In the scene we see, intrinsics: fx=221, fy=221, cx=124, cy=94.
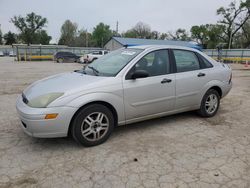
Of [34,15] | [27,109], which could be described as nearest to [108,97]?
[27,109]

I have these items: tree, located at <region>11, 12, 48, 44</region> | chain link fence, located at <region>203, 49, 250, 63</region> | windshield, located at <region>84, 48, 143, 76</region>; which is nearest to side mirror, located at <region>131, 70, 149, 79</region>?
windshield, located at <region>84, 48, 143, 76</region>

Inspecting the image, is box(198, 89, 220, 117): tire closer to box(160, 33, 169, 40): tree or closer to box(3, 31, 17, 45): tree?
box(160, 33, 169, 40): tree

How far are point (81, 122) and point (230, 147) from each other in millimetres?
2271

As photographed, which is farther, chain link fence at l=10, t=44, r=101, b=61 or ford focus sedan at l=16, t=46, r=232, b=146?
chain link fence at l=10, t=44, r=101, b=61

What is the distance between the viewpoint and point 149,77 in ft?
12.2

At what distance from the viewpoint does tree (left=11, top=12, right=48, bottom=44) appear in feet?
194

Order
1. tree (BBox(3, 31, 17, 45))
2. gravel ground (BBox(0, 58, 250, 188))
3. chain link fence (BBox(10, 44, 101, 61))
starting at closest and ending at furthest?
1. gravel ground (BBox(0, 58, 250, 188))
2. chain link fence (BBox(10, 44, 101, 61))
3. tree (BBox(3, 31, 17, 45))

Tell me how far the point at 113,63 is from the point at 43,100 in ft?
4.64

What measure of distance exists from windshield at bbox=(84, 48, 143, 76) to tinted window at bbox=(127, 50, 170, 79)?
180 mm

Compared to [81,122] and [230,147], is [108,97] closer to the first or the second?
[81,122]

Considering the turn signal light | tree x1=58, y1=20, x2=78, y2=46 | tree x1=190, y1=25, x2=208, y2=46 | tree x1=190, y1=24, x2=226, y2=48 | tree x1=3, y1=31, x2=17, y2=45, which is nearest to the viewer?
the turn signal light

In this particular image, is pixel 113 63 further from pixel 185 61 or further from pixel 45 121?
pixel 45 121

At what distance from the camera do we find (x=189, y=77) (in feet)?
13.6

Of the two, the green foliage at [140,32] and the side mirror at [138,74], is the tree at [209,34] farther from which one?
the side mirror at [138,74]
